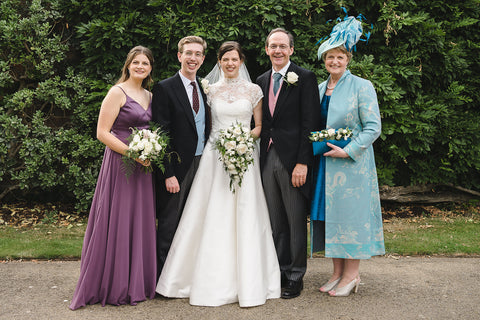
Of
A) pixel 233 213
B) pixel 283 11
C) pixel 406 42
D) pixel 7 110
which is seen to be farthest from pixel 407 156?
pixel 7 110

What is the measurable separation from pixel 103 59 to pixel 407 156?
5.41 metres

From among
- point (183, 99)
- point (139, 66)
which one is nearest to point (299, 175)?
point (183, 99)

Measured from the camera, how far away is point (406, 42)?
283 inches

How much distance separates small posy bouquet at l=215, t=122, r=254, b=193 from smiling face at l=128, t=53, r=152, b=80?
0.98 m

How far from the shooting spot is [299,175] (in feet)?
14.0

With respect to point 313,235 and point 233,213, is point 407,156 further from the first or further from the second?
point 233,213

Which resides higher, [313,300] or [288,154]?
[288,154]

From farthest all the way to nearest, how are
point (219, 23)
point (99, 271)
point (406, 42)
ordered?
point (406, 42)
point (219, 23)
point (99, 271)

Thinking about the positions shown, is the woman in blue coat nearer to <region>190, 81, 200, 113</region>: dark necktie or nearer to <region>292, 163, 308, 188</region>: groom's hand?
<region>292, 163, 308, 188</region>: groom's hand

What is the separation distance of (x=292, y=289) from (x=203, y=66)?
3935 millimetres

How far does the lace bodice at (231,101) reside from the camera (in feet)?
14.3

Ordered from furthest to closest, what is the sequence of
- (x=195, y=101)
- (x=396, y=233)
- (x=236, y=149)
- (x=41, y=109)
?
(x=41, y=109) → (x=396, y=233) → (x=195, y=101) → (x=236, y=149)

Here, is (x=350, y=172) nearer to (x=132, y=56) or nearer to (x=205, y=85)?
(x=205, y=85)

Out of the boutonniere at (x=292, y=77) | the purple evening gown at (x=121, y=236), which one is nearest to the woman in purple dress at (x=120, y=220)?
the purple evening gown at (x=121, y=236)
